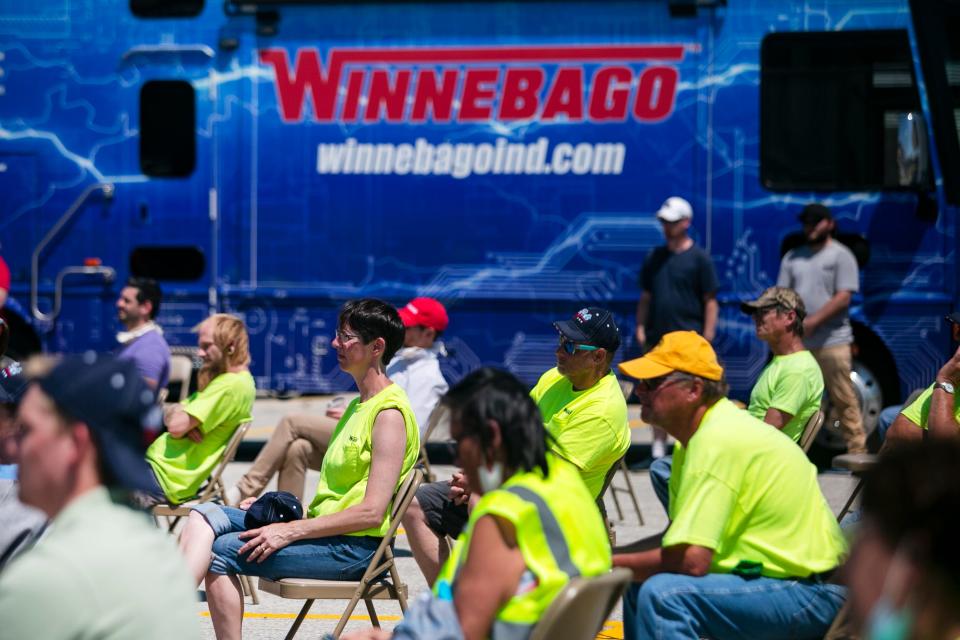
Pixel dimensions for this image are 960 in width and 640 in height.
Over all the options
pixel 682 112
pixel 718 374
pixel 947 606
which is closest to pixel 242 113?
pixel 682 112

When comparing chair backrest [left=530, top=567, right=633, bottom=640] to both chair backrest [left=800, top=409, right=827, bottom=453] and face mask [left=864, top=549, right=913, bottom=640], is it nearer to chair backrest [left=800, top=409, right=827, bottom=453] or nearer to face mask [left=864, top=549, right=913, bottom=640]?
face mask [left=864, top=549, right=913, bottom=640]

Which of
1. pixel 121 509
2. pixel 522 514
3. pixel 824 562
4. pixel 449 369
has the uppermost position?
pixel 121 509

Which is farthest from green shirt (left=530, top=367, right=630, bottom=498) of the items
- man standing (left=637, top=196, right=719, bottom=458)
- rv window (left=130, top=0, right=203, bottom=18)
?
rv window (left=130, top=0, right=203, bottom=18)

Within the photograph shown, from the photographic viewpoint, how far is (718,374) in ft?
12.8

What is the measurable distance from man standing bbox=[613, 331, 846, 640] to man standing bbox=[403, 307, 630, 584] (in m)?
1.35

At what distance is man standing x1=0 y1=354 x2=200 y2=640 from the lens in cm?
230

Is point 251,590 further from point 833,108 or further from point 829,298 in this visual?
point 833,108

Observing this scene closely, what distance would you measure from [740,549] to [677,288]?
550 cm

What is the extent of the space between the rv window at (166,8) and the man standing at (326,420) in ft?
10.6

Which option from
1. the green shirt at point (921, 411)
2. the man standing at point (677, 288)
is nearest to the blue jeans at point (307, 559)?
the green shirt at point (921, 411)

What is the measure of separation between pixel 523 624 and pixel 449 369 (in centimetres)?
659

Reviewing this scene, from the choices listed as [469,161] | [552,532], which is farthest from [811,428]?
[469,161]

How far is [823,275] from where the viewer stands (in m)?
9.05

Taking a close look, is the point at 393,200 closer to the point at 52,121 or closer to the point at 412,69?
the point at 412,69
